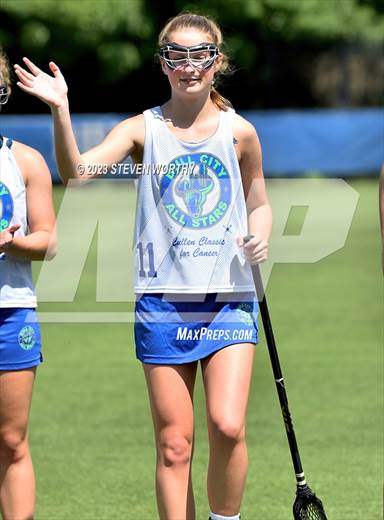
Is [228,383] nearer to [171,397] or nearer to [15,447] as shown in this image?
[171,397]

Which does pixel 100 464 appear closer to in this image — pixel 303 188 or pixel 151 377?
pixel 151 377

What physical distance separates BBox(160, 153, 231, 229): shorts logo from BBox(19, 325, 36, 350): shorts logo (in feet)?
→ 2.57

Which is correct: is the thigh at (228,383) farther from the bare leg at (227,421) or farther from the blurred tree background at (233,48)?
the blurred tree background at (233,48)

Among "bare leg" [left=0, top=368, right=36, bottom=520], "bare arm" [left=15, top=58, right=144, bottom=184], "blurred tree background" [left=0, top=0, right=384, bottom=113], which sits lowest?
"blurred tree background" [left=0, top=0, right=384, bottom=113]

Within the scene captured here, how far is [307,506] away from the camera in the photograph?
568cm

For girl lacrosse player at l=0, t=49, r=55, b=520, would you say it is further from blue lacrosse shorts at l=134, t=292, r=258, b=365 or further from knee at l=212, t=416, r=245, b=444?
knee at l=212, t=416, r=245, b=444

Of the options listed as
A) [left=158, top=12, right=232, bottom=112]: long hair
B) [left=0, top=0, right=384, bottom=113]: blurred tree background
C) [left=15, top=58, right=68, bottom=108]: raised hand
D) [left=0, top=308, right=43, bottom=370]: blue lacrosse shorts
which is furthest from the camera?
[left=0, top=0, right=384, bottom=113]: blurred tree background

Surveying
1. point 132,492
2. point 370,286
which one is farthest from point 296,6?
point 132,492

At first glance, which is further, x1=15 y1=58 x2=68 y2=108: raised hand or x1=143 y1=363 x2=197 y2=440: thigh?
x1=143 y1=363 x2=197 y2=440: thigh

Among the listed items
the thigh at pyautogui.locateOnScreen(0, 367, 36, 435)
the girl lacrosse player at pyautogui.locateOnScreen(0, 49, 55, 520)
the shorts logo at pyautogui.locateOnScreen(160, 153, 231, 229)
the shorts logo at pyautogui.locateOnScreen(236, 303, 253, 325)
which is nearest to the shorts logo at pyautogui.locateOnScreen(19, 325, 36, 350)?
the girl lacrosse player at pyautogui.locateOnScreen(0, 49, 55, 520)

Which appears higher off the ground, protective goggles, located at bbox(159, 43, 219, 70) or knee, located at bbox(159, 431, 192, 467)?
protective goggles, located at bbox(159, 43, 219, 70)

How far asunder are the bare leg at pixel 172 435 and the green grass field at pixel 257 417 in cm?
137

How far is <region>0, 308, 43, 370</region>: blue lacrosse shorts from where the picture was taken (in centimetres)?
516

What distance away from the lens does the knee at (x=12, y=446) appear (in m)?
5.22
